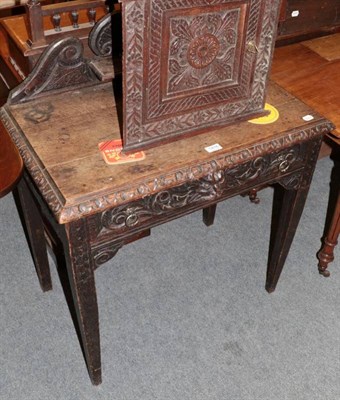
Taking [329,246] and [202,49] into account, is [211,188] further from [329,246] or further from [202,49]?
[329,246]

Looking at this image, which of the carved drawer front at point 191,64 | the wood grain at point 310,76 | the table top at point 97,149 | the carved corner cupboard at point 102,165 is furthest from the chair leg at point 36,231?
the wood grain at point 310,76

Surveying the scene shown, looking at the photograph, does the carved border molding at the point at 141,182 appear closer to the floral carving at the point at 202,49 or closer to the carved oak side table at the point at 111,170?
the carved oak side table at the point at 111,170

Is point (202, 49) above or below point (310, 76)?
above

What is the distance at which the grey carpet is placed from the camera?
1.72m

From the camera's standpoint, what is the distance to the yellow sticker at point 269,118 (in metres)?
1.44

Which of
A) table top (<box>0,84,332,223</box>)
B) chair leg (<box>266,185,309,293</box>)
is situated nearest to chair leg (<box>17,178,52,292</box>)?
table top (<box>0,84,332,223</box>)

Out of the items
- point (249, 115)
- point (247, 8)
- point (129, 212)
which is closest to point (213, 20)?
point (247, 8)

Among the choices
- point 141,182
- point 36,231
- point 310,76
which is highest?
point 141,182

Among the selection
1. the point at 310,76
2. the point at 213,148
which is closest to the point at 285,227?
the point at 213,148

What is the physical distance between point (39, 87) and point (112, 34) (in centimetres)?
26

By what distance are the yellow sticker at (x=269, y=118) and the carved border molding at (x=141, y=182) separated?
8cm

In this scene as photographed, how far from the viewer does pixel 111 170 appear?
1.25m

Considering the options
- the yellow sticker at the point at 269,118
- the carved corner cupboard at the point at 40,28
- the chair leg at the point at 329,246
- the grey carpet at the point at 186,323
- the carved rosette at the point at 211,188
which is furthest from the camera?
the chair leg at the point at 329,246

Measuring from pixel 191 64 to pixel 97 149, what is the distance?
1.03 ft
